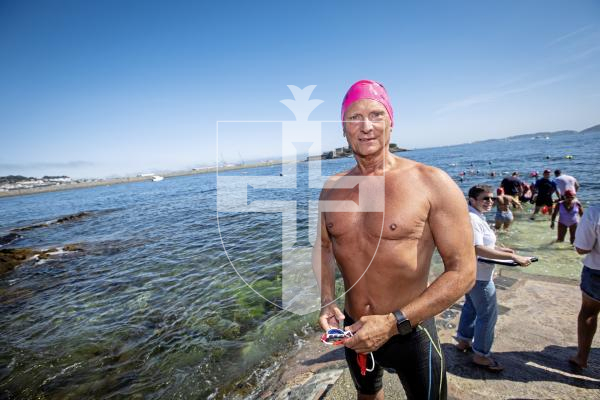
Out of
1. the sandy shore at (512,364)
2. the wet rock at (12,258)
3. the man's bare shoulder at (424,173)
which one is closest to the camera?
the man's bare shoulder at (424,173)

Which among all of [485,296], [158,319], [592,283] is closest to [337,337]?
[485,296]

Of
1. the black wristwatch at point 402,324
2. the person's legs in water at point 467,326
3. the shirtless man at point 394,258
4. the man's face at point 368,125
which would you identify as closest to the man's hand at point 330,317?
the shirtless man at point 394,258

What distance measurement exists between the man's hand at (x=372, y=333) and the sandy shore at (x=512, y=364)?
211cm

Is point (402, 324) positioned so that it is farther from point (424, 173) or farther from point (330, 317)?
point (424, 173)

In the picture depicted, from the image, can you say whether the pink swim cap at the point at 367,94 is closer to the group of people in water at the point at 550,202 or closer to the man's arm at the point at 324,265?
the man's arm at the point at 324,265

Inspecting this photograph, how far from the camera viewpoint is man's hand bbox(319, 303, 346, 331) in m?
2.55

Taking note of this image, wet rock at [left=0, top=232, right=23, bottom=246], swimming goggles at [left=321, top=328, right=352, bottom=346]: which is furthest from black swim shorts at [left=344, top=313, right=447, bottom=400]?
wet rock at [left=0, top=232, right=23, bottom=246]

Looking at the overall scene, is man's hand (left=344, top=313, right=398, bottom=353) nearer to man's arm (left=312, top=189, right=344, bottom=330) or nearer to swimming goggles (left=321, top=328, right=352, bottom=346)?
swimming goggles (left=321, top=328, right=352, bottom=346)

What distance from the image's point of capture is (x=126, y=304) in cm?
832

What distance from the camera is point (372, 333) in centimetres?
208

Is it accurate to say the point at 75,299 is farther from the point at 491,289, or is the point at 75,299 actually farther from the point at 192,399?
the point at 491,289

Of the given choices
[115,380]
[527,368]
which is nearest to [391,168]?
[527,368]

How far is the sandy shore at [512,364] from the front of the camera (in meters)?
3.57

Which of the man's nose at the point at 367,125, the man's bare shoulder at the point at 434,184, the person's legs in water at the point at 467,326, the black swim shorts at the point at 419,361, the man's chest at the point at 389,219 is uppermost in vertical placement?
the man's nose at the point at 367,125
